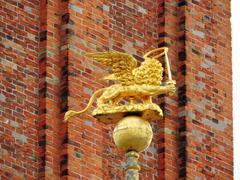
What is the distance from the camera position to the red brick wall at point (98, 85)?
1618 inches

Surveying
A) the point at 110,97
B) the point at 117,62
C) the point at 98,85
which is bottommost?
the point at 110,97

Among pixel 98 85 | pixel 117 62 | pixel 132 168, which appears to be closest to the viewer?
pixel 132 168

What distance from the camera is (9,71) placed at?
41281 mm

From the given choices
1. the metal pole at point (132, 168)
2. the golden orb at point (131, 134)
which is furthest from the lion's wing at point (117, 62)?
the metal pole at point (132, 168)

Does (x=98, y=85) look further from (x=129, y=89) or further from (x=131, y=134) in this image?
(x=131, y=134)

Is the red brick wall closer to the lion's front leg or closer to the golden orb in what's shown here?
the lion's front leg

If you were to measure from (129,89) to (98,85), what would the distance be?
599cm

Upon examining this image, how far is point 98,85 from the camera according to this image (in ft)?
138

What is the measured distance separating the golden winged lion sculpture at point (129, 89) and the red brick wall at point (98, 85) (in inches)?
106

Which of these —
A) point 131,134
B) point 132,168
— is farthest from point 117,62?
point 132,168

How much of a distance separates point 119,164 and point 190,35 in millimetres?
3069

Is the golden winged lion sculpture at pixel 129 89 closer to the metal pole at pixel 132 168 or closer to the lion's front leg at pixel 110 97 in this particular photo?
the lion's front leg at pixel 110 97

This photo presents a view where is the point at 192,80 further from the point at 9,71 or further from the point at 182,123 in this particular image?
the point at 9,71

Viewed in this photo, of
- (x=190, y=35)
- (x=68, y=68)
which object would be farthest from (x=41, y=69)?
(x=190, y=35)
